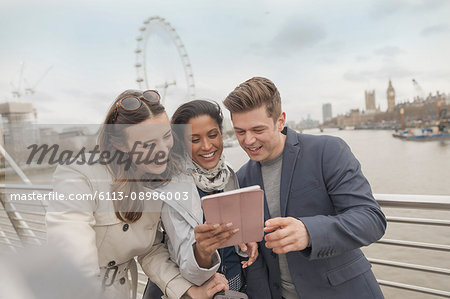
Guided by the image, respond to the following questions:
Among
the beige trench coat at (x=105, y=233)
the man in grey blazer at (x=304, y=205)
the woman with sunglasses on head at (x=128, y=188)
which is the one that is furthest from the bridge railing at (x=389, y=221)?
the man in grey blazer at (x=304, y=205)

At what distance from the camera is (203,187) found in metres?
1.40

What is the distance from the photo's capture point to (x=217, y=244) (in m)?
1.02

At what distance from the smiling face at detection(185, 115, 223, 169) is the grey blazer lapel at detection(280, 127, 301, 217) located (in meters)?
0.34

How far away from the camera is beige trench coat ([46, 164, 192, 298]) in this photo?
0.99 m

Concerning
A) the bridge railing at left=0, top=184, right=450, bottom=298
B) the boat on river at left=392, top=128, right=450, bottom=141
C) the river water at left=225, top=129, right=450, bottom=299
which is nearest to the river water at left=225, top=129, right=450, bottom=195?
the river water at left=225, top=129, right=450, bottom=299

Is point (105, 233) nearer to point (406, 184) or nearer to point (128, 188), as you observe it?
point (128, 188)

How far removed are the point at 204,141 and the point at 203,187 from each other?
22 centimetres

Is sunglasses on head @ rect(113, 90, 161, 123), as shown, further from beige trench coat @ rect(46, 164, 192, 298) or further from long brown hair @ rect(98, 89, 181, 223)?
beige trench coat @ rect(46, 164, 192, 298)

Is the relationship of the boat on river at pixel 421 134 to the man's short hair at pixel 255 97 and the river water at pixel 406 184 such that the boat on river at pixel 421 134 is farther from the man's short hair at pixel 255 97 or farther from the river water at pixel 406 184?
the man's short hair at pixel 255 97

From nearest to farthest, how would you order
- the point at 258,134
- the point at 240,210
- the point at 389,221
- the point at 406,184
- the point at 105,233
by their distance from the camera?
1. the point at 240,210
2. the point at 105,233
3. the point at 258,134
4. the point at 389,221
5. the point at 406,184

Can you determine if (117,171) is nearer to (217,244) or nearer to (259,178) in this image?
(217,244)

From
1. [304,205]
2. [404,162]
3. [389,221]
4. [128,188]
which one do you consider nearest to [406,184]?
[404,162]

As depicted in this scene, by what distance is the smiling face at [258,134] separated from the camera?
53.9 inches

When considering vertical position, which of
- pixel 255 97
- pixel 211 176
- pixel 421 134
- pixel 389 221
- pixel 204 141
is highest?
pixel 255 97
